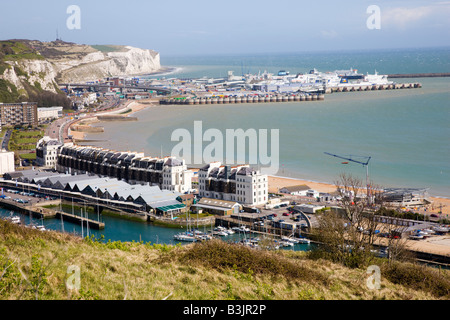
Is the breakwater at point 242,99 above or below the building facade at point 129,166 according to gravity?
above

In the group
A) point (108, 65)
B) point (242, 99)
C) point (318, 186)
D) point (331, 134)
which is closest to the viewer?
point (318, 186)

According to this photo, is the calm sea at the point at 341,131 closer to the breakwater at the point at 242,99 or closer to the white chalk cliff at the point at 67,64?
the breakwater at the point at 242,99

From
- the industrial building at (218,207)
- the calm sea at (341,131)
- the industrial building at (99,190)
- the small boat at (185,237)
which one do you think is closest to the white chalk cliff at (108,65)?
the calm sea at (341,131)

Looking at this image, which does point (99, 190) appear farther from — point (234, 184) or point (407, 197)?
point (407, 197)

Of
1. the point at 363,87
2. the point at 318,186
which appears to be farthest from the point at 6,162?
the point at 363,87

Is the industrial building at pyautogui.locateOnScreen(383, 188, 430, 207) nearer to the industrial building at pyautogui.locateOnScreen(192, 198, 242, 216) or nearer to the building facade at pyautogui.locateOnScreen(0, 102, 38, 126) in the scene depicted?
the industrial building at pyautogui.locateOnScreen(192, 198, 242, 216)
